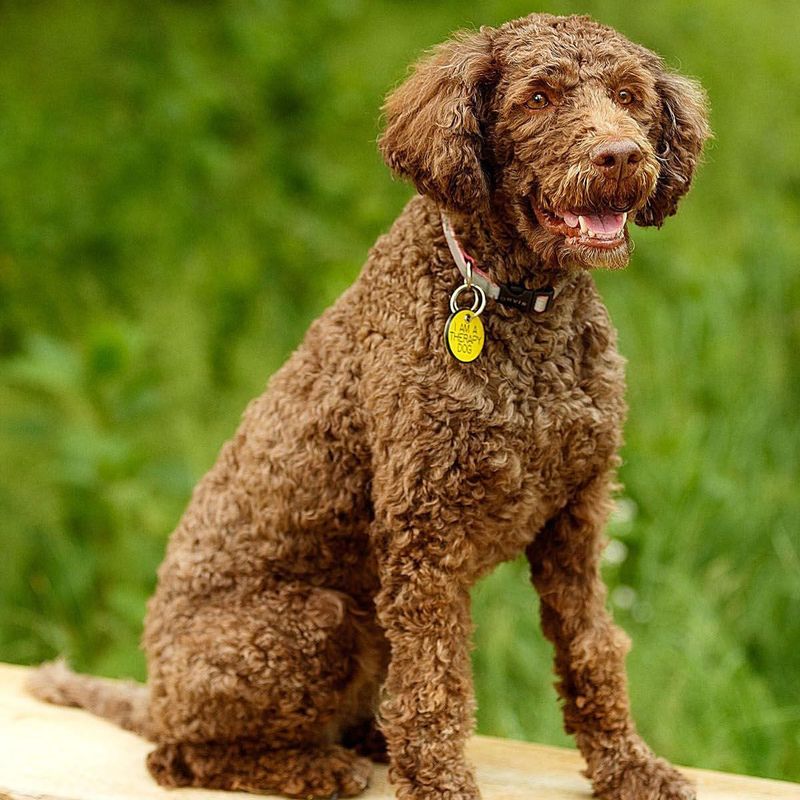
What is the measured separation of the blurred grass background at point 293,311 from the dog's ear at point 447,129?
2059 mm

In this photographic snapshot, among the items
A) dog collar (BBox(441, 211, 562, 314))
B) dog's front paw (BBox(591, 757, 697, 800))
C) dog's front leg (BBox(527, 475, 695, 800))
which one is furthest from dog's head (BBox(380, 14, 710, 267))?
dog's front paw (BBox(591, 757, 697, 800))

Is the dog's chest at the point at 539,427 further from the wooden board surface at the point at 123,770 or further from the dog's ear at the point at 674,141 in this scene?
the wooden board surface at the point at 123,770

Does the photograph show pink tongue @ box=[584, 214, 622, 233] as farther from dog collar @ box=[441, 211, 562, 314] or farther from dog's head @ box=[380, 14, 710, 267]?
dog collar @ box=[441, 211, 562, 314]

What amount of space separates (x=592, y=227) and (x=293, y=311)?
3132 mm

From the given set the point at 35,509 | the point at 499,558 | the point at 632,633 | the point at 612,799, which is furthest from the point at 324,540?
the point at 35,509

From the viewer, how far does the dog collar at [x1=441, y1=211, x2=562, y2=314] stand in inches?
104

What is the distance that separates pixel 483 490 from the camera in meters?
2.61

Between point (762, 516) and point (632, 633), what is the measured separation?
0.65 metres

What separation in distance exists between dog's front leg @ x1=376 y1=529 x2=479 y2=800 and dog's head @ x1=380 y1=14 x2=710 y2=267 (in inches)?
28.3

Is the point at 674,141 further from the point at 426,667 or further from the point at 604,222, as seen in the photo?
the point at 426,667

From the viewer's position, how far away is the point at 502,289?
2.64 metres

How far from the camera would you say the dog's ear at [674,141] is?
260 centimetres

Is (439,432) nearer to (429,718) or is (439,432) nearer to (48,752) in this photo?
(429,718)

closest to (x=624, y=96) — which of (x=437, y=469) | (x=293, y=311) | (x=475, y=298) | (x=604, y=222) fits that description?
(x=604, y=222)
